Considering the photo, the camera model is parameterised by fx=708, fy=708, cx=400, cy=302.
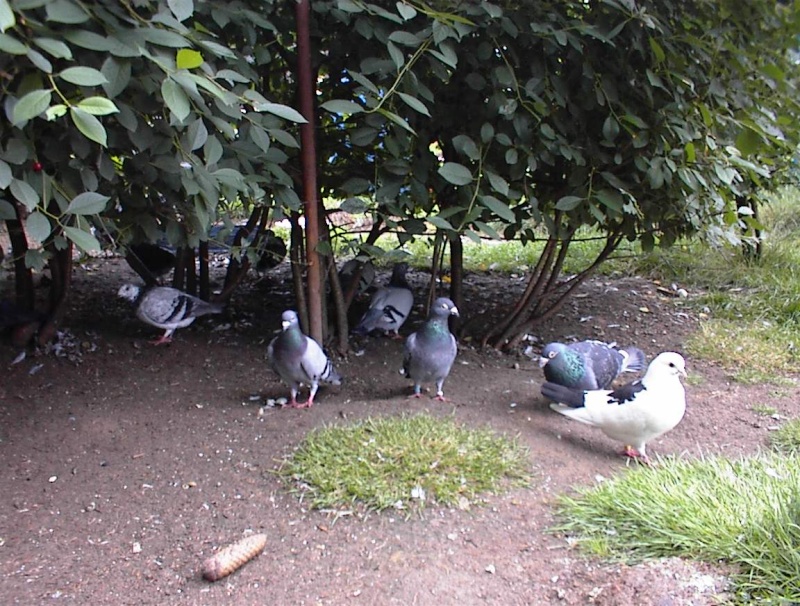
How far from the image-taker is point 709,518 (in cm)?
238

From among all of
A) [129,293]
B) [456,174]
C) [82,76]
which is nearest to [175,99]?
[82,76]

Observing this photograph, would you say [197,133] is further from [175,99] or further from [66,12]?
[66,12]

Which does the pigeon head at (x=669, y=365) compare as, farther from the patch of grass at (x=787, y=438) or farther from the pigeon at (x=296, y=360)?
the pigeon at (x=296, y=360)

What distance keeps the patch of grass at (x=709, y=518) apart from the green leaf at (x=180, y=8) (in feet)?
6.97

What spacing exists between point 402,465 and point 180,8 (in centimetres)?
190

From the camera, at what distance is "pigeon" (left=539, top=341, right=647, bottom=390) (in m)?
3.93

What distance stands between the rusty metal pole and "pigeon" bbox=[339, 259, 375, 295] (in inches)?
10.2

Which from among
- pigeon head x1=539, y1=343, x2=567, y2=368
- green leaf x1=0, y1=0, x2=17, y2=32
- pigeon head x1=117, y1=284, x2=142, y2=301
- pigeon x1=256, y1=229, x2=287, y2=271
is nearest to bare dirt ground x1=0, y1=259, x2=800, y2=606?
pigeon head x1=539, y1=343, x2=567, y2=368

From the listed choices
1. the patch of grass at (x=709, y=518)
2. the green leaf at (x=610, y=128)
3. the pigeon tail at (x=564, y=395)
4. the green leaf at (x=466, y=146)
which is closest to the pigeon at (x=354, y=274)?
the green leaf at (x=466, y=146)

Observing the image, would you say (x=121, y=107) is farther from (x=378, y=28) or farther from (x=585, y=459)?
(x=585, y=459)

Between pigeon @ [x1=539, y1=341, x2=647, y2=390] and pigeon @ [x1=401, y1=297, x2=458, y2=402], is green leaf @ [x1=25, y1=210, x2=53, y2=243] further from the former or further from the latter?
pigeon @ [x1=539, y1=341, x2=647, y2=390]

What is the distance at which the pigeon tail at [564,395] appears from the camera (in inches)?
139

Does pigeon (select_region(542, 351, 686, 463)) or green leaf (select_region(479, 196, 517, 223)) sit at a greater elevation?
green leaf (select_region(479, 196, 517, 223))

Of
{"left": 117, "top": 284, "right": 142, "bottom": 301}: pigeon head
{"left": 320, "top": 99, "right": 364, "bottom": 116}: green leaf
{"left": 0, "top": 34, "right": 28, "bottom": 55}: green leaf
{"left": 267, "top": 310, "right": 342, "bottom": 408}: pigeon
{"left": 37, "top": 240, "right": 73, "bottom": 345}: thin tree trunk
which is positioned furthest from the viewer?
{"left": 117, "top": 284, "right": 142, "bottom": 301}: pigeon head
